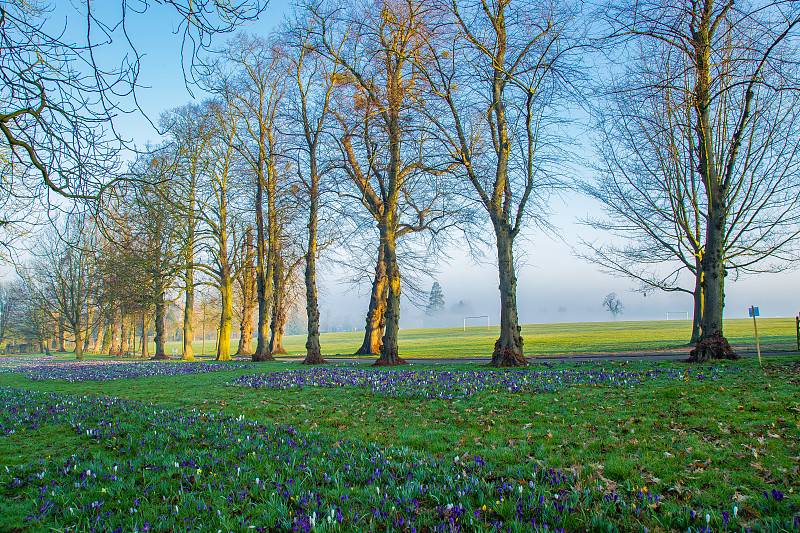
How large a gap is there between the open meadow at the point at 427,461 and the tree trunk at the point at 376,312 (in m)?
17.5

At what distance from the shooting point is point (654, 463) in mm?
4504

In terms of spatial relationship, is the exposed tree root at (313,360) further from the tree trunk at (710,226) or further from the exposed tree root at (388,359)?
the tree trunk at (710,226)

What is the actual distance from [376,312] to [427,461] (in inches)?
927

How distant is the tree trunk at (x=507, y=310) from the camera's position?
14586 mm

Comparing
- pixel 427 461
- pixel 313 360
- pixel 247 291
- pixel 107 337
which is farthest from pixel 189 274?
pixel 107 337

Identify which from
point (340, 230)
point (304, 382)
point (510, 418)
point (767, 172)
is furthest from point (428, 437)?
point (767, 172)

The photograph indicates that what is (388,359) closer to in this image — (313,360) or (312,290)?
(313,360)

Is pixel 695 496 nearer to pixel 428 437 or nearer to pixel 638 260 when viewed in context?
pixel 428 437

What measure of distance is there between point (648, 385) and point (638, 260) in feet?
61.5

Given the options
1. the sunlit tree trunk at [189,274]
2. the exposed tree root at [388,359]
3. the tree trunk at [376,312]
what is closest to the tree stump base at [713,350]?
the exposed tree root at [388,359]

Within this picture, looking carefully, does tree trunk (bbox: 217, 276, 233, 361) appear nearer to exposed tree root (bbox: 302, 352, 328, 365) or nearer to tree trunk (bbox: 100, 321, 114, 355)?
exposed tree root (bbox: 302, 352, 328, 365)

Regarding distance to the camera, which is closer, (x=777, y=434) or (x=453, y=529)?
(x=453, y=529)

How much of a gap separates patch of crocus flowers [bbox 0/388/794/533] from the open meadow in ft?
0.06

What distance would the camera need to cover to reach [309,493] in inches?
146
